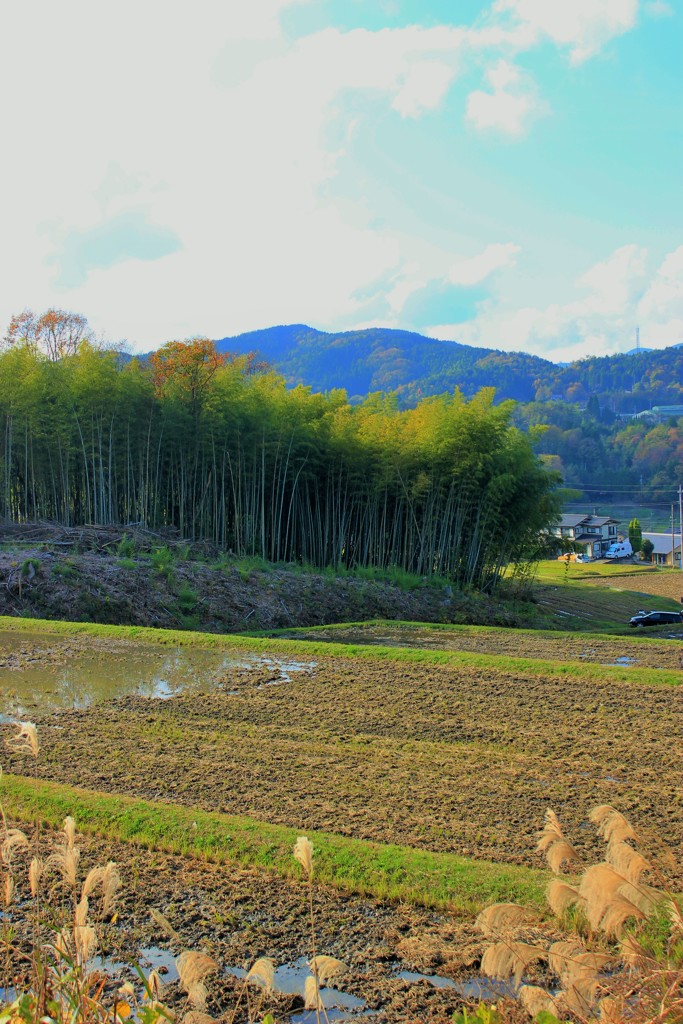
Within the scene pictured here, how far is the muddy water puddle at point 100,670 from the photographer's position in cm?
894

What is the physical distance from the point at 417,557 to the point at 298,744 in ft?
54.0

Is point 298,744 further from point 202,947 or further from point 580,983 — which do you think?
point 580,983

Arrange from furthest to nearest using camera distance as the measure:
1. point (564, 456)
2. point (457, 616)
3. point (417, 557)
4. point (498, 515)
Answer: point (564, 456) < point (417, 557) < point (498, 515) < point (457, 616)

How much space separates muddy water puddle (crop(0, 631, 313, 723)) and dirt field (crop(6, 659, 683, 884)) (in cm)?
50

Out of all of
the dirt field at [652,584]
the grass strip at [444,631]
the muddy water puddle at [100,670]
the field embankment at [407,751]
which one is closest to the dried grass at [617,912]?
the field embankment at [407,751]

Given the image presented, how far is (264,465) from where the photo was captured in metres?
21.9

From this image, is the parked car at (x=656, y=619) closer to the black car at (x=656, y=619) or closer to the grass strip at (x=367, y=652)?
the black car at (x=656, y=619)

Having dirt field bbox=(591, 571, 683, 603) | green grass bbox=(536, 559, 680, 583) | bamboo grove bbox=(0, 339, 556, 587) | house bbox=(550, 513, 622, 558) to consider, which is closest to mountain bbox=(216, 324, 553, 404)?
house bbox=(550, 513, 622, 558)

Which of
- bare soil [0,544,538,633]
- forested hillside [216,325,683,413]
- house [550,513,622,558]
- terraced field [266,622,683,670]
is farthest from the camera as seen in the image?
forested hillside [216,325,683,413]

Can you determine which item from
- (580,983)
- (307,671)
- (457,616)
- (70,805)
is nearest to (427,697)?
(307,671)

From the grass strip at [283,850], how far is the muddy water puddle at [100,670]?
2.93 meters

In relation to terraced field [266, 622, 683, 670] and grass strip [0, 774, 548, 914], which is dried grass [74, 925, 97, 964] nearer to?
grass strip [0, 774, 548, 914]

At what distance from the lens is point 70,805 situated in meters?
5.53

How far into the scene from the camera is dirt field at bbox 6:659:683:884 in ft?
18.3
